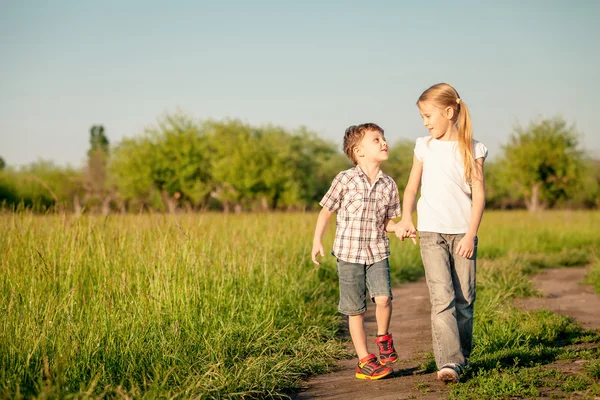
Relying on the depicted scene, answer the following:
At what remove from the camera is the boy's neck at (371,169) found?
4.51m

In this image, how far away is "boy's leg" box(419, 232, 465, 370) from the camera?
13.1 feet

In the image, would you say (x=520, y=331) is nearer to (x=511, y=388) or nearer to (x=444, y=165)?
(x=511, y=388)

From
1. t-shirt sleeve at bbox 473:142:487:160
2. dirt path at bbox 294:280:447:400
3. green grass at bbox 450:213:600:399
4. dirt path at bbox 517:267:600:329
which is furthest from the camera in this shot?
dirt path at bbox 517:267:600:329

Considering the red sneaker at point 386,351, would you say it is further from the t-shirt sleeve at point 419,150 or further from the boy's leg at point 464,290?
the t-shirt sleeve at point 419,150

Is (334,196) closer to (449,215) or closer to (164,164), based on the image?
(449,215)

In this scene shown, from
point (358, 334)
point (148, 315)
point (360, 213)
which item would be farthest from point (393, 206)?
point (148, 315)

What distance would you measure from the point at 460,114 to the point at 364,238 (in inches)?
42.8

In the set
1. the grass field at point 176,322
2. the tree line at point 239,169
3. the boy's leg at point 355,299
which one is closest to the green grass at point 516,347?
the grass field at point 176,322

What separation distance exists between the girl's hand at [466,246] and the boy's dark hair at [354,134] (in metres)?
1.05

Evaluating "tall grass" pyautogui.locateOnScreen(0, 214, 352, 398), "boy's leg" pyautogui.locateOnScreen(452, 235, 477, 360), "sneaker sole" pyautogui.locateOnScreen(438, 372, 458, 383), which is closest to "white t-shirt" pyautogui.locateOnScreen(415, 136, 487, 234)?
"boy's leg" pyautogui.locateOnScreen(452, 235, 477, 360)

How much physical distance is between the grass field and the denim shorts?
569 millimetres

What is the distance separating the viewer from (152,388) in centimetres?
324

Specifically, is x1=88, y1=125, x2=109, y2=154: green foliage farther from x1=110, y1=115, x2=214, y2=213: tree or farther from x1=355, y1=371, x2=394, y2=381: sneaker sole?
x1=355, y1=371, x2=394, y2=381: sneaker sole

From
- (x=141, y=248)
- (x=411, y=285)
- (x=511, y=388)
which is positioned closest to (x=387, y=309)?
(x=511, y=388)
